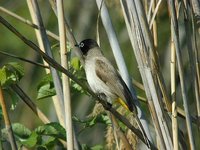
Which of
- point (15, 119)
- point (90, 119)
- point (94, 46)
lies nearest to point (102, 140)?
point (15, 119)

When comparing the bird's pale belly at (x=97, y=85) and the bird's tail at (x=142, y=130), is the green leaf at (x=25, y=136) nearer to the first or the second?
the bird's tail at (x=142, y=130)

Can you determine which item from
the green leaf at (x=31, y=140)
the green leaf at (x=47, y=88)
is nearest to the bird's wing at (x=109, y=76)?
the green leaf at (x=47, y=88)

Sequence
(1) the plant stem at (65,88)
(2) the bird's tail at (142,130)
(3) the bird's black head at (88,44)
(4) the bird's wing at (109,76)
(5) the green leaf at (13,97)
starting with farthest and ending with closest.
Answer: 1. (3) the bird's black head at (88,44)
2. (4) the bird's wing at (109,76)
3. (5) the green leaf at (13,97)
4. (2) the bird's tail at (142,130)
5. (1) the plant stem at (65,88)

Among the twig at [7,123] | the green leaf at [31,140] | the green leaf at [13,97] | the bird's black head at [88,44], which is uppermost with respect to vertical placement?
the bird's black head at [88,44]

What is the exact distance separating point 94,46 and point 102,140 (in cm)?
292

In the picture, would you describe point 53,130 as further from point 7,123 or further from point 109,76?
point 109,76

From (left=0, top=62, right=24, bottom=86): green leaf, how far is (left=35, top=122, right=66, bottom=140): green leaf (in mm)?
237

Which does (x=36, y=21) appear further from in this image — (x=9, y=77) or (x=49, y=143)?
(x=49, y=143)

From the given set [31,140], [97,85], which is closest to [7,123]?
[31,140]

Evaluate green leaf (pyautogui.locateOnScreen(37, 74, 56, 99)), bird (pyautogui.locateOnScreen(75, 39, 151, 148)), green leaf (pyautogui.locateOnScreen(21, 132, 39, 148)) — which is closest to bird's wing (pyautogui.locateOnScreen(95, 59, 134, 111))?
bird (pyautogui.locateOnScreen(75, 39, 151, 148))

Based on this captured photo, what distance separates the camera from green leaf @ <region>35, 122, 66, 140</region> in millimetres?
2953

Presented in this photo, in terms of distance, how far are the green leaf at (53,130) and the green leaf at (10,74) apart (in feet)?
0.78

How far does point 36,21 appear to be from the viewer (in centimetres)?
292

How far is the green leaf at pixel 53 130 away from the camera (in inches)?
116
